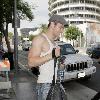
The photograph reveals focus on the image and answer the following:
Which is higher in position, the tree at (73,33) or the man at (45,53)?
the man at (45,53)

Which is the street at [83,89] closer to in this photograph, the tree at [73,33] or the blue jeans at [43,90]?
the blue jeans at [43,90]

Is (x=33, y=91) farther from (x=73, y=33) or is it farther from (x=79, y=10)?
(x=79, y=10)

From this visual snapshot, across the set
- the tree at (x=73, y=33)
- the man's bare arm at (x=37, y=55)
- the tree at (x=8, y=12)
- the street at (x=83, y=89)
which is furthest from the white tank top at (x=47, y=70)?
the tree at (x=73, y=33)

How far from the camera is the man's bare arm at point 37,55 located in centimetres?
481

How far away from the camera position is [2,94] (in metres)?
11.2

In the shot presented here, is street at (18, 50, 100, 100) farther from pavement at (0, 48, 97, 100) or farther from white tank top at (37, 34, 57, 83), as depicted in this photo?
white tank top at (37, 34, 57, 83)

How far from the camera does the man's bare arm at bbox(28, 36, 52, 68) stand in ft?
15.8

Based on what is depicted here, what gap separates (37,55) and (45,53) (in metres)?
0.14

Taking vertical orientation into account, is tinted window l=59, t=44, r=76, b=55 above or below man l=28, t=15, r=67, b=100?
below

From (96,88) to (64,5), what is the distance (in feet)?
433

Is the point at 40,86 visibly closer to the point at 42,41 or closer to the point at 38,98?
the point at 38,98

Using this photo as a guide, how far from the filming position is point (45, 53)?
4941 millimetres

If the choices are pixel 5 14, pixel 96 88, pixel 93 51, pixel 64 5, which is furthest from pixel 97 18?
pixel 96 88

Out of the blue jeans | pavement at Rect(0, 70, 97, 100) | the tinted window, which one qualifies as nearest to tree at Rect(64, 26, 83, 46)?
the tinted window
